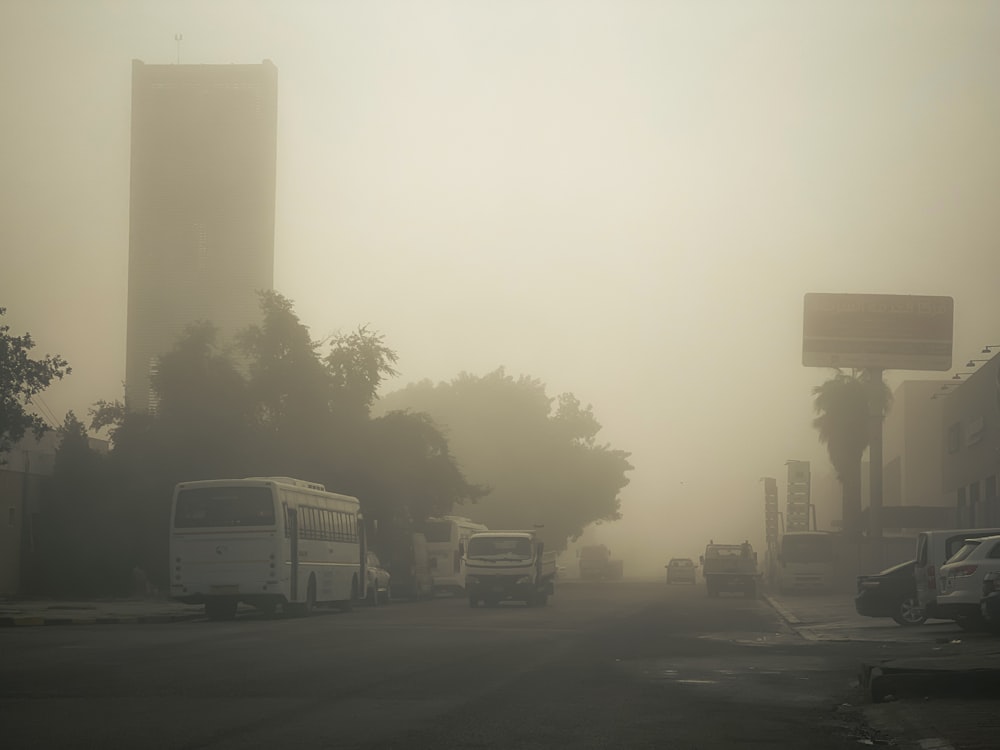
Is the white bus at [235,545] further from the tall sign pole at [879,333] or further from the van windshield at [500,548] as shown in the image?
the tall sign pole at [879,333]

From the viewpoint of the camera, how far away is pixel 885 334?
67.4m

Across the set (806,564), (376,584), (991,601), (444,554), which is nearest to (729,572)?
(806,564)

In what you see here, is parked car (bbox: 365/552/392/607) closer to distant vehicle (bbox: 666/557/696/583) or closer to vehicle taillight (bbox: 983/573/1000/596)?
vehicle taillight (bbox: 983/573/1000/596)

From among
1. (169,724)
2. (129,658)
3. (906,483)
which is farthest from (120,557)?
(906,483)

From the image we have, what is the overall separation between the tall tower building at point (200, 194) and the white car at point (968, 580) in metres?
157

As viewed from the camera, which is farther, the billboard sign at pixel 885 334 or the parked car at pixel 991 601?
the billboard sign at pixel 885 334

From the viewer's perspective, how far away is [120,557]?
50.1 metres

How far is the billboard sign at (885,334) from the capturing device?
67312mm

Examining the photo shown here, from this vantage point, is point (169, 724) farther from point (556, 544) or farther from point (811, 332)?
point (556, 544)

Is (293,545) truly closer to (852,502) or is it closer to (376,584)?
(376,584)

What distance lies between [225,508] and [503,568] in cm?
1222

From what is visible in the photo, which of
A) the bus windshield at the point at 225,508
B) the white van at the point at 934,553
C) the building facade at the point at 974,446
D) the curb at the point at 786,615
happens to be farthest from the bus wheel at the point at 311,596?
the building facade at the point at 974,446

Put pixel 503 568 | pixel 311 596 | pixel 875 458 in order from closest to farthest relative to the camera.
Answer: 1. pixel 311 596
2. pixel 503 568
3. pixel 875 458

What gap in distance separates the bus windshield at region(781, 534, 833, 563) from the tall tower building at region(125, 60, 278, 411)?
128m
